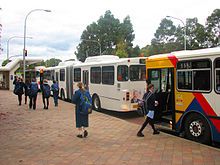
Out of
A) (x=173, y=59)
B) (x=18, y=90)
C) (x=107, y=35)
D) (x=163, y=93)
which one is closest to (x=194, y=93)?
(x=173, y=59)

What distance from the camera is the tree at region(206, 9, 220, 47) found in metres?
49.0

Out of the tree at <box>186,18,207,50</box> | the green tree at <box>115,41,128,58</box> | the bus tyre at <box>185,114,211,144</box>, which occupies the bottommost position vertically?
the bus tyre at <box>185,114,211,144</box>

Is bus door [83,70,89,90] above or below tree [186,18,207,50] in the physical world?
below

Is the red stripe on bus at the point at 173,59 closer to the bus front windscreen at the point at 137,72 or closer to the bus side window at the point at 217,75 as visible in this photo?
the bus side window at the point at 217,75

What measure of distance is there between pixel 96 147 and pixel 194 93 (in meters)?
3.24

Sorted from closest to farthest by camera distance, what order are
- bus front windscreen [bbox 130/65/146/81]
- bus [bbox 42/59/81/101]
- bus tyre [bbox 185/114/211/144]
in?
bus tyre [bbox 185/114/211/144], bus front windscreen [bbox 130/65/146/81], bus [bbox 42/59/81/101]

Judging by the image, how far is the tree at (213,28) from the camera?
4898 centimetres

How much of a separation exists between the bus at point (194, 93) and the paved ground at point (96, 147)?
0.61 metres

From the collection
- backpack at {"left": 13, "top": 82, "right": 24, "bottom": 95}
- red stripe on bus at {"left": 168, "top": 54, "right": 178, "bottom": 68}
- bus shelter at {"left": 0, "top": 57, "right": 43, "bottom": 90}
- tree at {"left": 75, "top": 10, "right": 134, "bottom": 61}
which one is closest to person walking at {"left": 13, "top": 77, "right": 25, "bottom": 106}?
backpack at {"left": 13, "top": 82, "right": 24, "bottom": 95}

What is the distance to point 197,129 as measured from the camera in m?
8.56

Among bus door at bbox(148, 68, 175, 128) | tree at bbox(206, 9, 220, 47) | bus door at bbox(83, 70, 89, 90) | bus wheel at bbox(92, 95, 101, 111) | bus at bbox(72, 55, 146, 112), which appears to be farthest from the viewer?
tree at bbox(206, 9, 220, 47)

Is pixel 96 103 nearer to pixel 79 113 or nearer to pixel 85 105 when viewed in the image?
pixel 79 113

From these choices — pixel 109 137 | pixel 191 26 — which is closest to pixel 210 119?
pixel 109 137

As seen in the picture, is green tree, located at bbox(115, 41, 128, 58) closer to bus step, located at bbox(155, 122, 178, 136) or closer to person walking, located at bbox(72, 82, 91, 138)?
bus step, located at bbox(155, 122, 178, 136)
